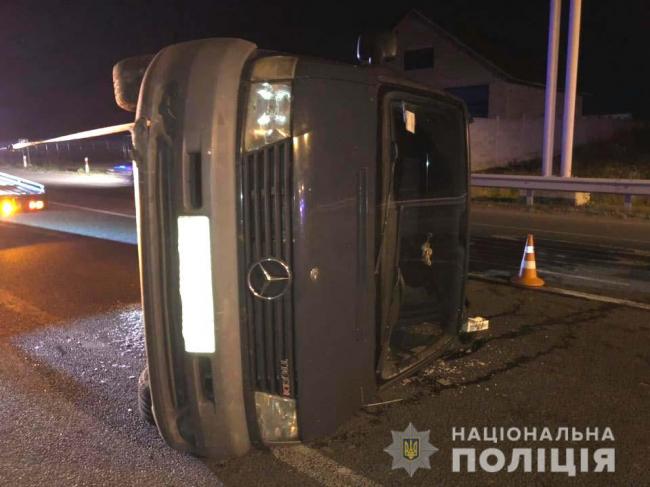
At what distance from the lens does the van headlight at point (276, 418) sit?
9.95 ft

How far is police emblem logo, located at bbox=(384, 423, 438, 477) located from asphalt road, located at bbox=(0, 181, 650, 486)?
0.04 metres

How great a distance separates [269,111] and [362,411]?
2.03 m

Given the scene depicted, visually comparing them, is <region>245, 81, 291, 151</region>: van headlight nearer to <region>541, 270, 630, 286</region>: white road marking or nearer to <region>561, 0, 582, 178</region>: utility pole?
<region>541, 270, 630, 286</region>: white road marking

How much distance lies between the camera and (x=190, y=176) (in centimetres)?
268

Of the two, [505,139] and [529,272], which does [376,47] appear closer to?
[529,272]

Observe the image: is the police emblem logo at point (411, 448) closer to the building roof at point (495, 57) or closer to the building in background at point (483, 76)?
the building in background at point (483, 76)

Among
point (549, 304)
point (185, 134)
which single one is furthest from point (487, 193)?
point (185, 134)

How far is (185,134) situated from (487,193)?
1632 cm

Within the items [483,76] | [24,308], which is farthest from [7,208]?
[483,76]

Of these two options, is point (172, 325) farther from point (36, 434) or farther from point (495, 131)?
point (495, 131)

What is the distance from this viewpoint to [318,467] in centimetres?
319

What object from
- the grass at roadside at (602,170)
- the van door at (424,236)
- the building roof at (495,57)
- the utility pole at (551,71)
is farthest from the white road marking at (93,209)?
the building roof at (495,57)

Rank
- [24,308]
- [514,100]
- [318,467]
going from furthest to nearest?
[514,100] → [24,308] → [318,467]

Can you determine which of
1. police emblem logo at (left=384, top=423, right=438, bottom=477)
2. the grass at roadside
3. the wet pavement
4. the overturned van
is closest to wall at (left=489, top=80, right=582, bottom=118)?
the grass at roadside
